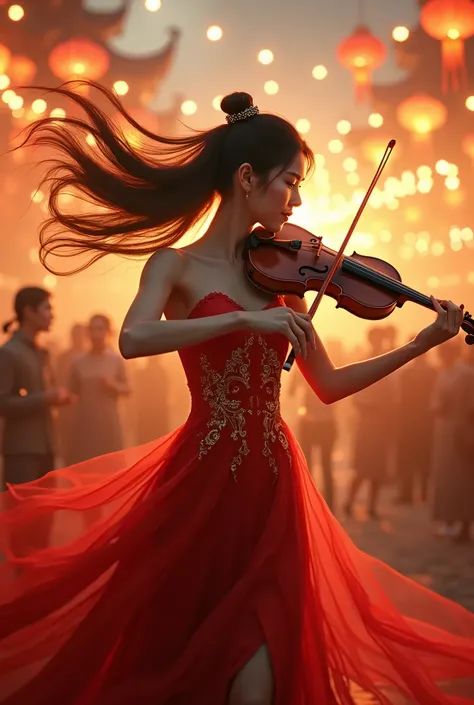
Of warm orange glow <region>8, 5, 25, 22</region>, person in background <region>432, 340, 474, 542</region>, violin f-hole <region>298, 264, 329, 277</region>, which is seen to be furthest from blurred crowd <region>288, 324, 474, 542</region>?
violin f-hole <region>298, 264, 329, 277</region>

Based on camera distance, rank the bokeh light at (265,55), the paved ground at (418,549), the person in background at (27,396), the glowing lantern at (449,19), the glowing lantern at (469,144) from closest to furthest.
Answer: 1. the person in background at (27,396)
2. the paved ground at (418,549)
3. the glowing lantern at (449,19)
4. the glowing lantern at (469,144)
5. the bokeh light at (265,55)

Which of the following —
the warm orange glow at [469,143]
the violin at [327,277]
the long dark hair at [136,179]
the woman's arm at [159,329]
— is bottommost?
the woman's arm at [159,329]

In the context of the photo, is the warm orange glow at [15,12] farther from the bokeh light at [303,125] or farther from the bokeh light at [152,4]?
the bokeh light at [303,125]

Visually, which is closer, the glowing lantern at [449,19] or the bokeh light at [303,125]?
the glowing lantern at [449,19]

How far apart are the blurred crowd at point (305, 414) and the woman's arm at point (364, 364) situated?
1.67 meters

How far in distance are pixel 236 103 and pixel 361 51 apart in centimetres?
403

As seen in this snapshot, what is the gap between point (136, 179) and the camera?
1966mm

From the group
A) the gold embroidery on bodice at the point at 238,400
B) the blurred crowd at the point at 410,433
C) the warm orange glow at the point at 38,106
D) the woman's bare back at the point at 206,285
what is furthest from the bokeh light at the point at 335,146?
the gold embroidery on bodice at the point at 238,400

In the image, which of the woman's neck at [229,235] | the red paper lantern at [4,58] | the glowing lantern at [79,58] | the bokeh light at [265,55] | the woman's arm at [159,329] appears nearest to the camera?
the woman's arm at [159,329]

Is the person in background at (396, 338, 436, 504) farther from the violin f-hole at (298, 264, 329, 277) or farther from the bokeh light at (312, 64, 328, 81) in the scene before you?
the violin f-hole at (298, 264, 329, 277)

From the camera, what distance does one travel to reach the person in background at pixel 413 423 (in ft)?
19.4

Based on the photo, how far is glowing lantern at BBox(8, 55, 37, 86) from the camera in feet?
19.3

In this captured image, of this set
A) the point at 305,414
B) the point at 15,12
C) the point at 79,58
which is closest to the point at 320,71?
the point at 79,58

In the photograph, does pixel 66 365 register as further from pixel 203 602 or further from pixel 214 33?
pixel 203 602
